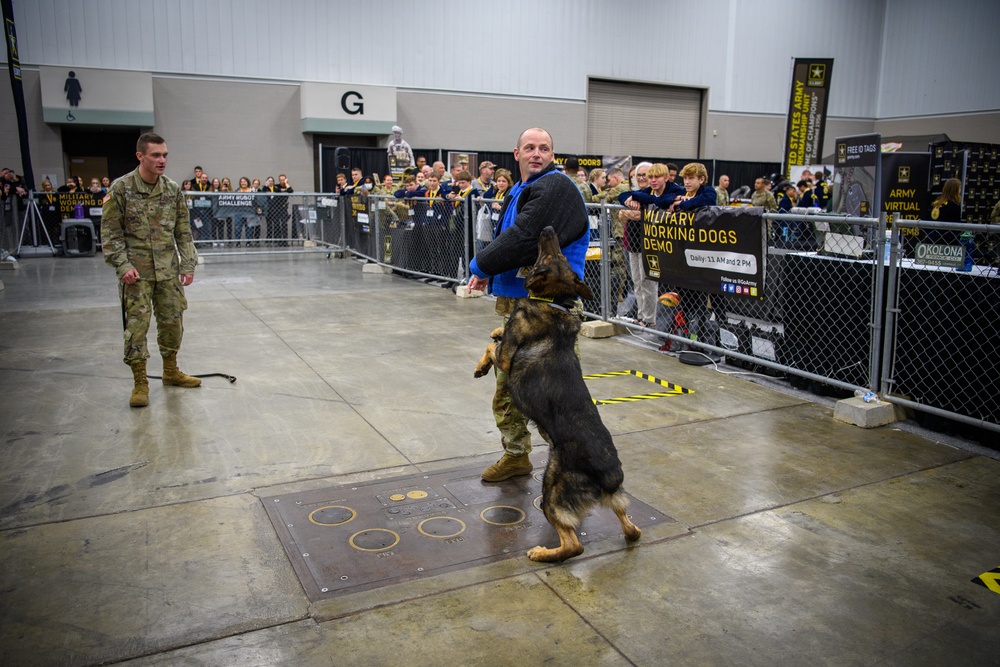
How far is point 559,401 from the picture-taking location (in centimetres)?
339

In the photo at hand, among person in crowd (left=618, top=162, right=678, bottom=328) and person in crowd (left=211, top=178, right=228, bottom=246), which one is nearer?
person in crowd (left=618, top=162, right=678, bottom=328)

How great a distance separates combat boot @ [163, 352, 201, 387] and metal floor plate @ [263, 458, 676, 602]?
2558 millimetres

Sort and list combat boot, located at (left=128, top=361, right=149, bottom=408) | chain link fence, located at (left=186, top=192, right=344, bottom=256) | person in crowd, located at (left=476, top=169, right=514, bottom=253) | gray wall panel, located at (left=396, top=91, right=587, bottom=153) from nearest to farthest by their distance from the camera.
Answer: combat boot, located at (left=128, top=361, right=149, bottom=408) → person in crowd, located at (left=476, top=169, right=514, bottom=253) → chain link fence, located at (left=186, top=192, right=344, bottom=256) → gray wall panel, located at (left=396, top=91, right=587, bottom=153)

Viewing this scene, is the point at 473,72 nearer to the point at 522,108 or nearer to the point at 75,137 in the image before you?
the point at 522,108

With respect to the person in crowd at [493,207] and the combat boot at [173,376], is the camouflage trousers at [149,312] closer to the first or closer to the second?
the combat boot at [173,376]

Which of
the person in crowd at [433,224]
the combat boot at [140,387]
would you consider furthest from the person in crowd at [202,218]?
the combat boot at [140,387]

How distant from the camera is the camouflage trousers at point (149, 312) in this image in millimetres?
5684

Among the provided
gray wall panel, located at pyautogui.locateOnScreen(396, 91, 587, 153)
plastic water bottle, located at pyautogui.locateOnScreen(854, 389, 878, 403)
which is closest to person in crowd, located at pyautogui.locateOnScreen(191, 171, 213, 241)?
gray wall panel, located at pyautogui.locateOnScreen(396, 91, 587, 153)

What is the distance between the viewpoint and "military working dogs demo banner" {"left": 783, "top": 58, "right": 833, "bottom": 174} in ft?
61.6

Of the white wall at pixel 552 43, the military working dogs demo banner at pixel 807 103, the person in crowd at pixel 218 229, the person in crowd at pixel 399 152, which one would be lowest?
the person in crowd at pixel 218 229

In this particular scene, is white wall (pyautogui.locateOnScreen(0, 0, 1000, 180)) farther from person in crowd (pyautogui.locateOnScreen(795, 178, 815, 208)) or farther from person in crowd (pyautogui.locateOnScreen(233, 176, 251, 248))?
person in crowd (pyautogui.locateOnScreen(795, 178, 815, 208))

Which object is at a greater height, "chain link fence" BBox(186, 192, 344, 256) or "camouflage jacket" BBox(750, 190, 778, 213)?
"camouflage jacket" BBox(750, 190, 778, 213)

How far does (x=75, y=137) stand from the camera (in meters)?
20.5

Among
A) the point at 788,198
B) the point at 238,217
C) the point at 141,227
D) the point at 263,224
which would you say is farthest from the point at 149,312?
the point at 263,224
